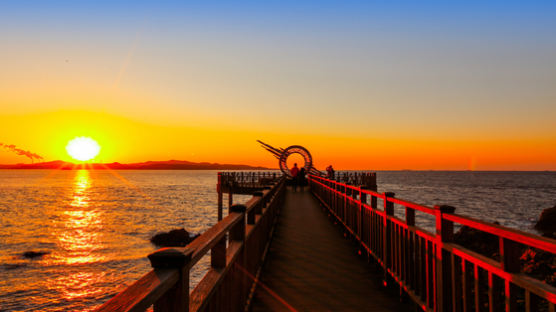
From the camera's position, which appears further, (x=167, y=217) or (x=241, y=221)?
(x=167, y=217)

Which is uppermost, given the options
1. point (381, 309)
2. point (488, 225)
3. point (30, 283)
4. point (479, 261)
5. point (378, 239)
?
point (488, 225)

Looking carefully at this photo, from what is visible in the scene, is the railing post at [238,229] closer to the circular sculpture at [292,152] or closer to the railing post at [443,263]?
the railing post at [443,263]

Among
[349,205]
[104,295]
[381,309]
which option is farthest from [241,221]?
[104,295]

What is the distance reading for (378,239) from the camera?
5965 mm

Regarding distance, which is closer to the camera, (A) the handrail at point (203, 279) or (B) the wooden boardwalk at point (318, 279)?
(A) the handrail at point (203, 279)

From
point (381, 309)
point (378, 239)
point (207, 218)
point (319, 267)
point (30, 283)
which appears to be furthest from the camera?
point (207, 218)

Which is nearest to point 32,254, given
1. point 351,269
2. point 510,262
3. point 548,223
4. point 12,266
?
point 12,266

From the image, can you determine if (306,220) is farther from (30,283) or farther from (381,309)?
(30,283)

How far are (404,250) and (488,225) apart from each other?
2047 mm

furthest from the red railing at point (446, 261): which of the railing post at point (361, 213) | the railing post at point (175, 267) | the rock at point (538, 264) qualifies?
the rock at point (538, 264)

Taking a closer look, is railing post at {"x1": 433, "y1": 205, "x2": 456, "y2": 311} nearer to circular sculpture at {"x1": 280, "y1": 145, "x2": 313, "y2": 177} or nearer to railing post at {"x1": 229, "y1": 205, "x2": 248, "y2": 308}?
railing post at {"x1": 229, "y1": 205, "x2": 248, "y2": 308}

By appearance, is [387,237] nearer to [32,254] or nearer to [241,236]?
[241,236]

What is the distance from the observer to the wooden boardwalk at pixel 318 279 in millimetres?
4719

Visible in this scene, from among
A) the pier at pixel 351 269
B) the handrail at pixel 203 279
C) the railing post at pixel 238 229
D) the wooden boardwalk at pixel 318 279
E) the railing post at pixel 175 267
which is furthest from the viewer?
the wooden boardwalk at pixel 318 279
